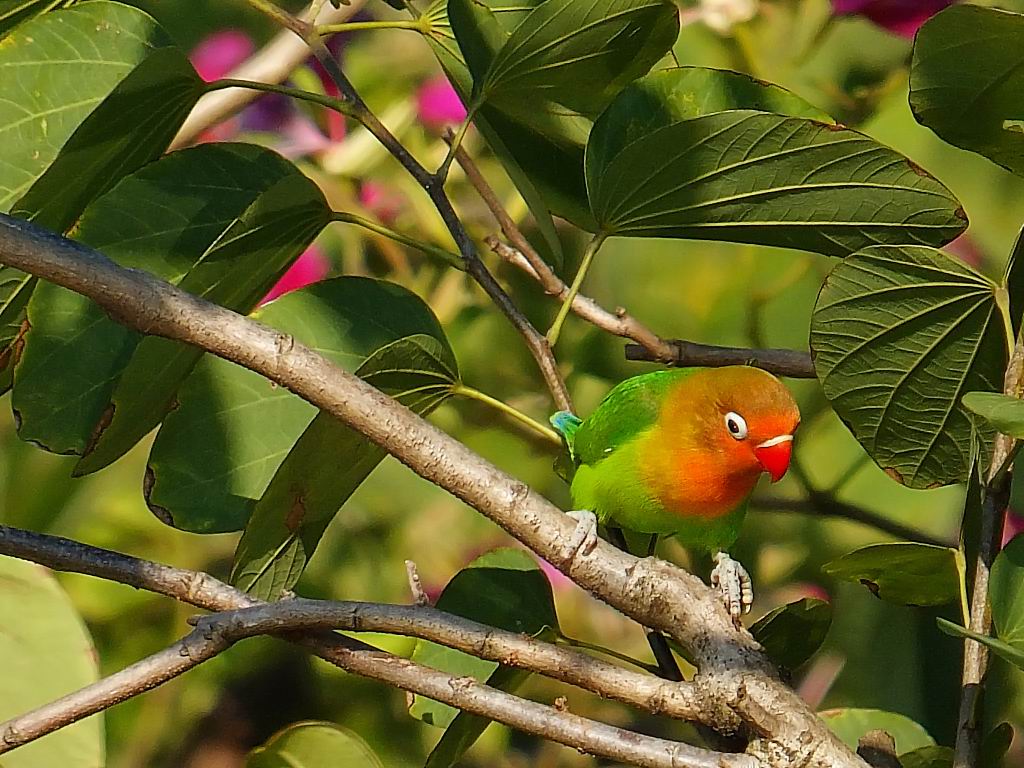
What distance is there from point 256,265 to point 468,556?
0.81 meters

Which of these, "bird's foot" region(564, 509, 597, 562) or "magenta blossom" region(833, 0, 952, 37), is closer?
"bird's foot" region(564, 509, 597, 562)

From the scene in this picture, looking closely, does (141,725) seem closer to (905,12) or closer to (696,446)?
(696,446)

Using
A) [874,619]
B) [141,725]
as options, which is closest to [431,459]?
[874,619]

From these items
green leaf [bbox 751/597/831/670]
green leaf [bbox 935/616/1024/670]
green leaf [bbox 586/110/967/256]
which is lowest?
green leaf [bbox 751/597/831/670]

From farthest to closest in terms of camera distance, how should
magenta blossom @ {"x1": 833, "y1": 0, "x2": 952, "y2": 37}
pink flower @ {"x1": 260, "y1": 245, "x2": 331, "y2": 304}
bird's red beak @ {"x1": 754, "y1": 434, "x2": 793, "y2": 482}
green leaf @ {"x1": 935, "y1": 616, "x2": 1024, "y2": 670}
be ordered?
1. pink flower @ {"x1": 260, "y1": 245, "x2": 331, "y2": 304}
2. magenta blossom @ {"x1": 833, "y1": 0, "x2": 952, "y2": 37}
3. bird's red beak @ {"x1": 754, "y1": 434, "x2": 793, "y2": 482}
4. green leaf @ {"x1": 935, "y1": 616, "x2": 1024, "y2": 670}

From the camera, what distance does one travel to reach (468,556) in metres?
1.55

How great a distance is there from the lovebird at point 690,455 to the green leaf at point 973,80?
0.35m

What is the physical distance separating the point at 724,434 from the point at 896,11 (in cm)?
44

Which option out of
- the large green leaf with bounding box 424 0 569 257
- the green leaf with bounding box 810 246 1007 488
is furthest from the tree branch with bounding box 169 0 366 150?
the green leaf with bounding box 810 246 1007 488

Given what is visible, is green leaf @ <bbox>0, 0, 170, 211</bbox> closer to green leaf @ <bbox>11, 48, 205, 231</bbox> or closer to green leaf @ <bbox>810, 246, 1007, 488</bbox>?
green leaf @ <bbox>11, 48, 205, 231</bbox>

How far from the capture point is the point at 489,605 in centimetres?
82

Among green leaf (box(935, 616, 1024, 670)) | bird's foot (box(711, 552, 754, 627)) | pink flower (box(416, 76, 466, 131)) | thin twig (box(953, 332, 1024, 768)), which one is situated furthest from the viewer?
pink flower (box(416, 76, 466, 131))

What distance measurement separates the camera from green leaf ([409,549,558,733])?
824mm

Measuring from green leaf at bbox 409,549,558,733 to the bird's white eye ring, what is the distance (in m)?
0.26
